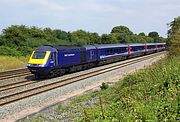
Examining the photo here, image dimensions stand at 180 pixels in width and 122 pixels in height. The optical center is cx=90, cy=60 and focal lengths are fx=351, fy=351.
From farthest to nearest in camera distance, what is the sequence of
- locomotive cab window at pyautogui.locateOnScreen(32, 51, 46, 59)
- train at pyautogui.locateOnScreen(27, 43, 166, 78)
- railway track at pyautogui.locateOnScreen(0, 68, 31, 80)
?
railway track at pyautogui.locateOnScreen(0, 68, 31, 80) < locomotive cab window at pyautogui.locateOnScreen(32, 51, 46, 59) < train at pyautogui.locateOnScreen(27, 43, 166, 78)

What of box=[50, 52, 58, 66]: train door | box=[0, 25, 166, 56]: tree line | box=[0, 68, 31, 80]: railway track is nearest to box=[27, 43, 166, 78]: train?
box=[50, 52, 58, 66]: train door

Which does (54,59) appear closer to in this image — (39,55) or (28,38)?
(39,55)

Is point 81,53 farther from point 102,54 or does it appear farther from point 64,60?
point 102,54

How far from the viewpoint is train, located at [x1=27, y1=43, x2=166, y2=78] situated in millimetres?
26672

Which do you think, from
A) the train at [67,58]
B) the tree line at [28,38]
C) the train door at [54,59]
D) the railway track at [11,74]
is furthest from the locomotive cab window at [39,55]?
the tree line at [28,38]

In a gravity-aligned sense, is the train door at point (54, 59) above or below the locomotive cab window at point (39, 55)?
below

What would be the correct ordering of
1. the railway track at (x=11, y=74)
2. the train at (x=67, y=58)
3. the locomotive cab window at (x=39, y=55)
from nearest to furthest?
the train at (x=67, y=58) → the locomotive cab window at (x=39, y=55) → the railway track at (x=11, y=74)

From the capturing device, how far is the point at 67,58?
29781 millimetres

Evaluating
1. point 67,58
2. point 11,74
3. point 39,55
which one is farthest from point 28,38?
point 39,55

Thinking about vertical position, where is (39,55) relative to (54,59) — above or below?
above

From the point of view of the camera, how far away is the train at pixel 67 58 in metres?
26.7

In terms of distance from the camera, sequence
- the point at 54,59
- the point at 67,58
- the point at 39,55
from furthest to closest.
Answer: the point at 67,58
the point at 54,59
the point at 39,55

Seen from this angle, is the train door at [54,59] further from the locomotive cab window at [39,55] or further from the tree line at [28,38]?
the tree line at [28,38]

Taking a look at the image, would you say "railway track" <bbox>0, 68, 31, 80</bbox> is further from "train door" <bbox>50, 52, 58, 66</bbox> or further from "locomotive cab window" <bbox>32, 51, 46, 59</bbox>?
"train door" <bbox>50, 52, 58, 66</bbox>
